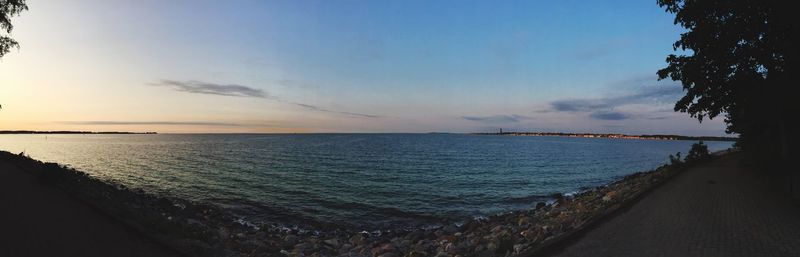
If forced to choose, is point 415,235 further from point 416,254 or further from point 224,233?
point 224,233

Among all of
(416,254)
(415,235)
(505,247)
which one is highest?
(505,247)

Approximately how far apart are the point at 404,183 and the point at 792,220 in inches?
1049

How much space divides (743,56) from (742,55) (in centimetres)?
9

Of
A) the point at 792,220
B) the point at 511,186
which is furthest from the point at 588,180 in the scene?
the point at 792,220

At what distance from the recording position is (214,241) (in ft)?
52.7

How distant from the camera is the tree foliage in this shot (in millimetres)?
16156

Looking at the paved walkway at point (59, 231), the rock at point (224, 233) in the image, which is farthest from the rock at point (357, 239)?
the paved walkway at point (59, 231)

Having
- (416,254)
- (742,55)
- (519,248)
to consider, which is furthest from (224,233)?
(742,55)

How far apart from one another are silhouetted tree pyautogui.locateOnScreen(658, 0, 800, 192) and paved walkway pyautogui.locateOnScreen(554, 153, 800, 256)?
312 cm

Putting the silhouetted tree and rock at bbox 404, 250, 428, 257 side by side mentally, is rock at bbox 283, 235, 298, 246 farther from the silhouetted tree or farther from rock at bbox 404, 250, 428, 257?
the silhouetted tree

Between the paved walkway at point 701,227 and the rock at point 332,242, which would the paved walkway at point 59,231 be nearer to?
the rock at point 332,242

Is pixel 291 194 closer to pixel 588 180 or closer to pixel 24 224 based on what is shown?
pixel 24 224

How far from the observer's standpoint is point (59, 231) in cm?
1271

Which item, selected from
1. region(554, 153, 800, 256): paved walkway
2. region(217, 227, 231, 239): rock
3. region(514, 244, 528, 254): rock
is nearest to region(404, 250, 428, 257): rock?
region(514, 244, 528, 254): rock
